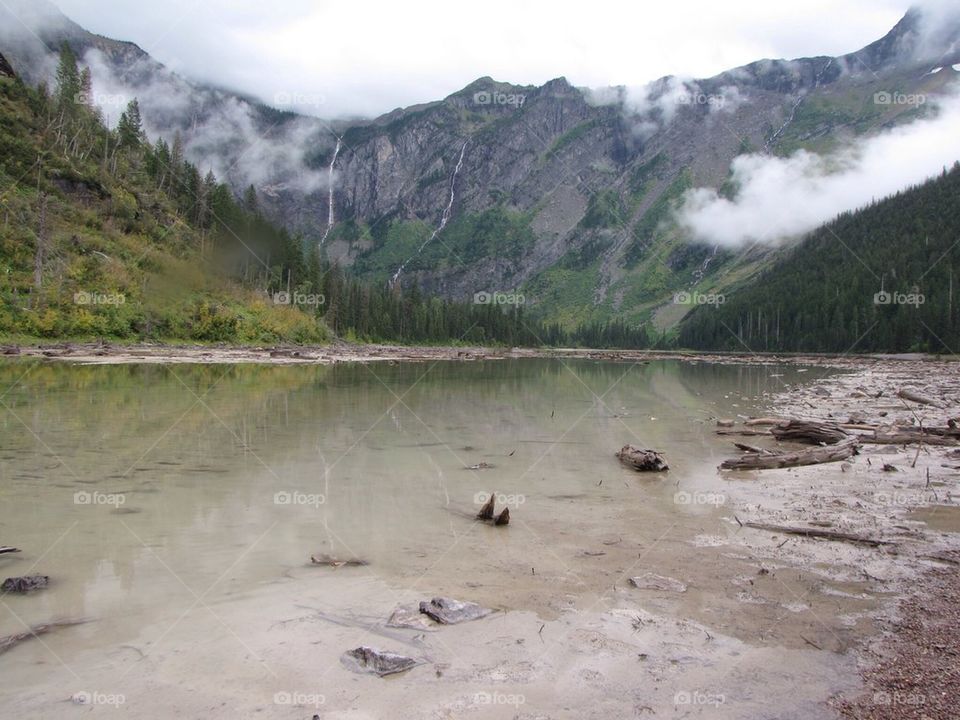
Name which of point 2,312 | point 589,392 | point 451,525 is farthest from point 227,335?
point 451,525

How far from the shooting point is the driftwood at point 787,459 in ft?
55.2

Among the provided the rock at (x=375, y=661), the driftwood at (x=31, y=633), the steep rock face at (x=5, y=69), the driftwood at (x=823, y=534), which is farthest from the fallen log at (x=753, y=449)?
the steep rock face at (x=5, y=69)

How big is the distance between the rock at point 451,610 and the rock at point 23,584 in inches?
194

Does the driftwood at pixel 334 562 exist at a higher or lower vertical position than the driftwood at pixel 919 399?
higher

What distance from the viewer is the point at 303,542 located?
397 inches

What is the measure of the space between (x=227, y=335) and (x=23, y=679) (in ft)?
234

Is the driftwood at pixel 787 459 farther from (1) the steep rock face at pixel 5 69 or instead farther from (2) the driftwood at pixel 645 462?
(1) the steep rock face at pixel 5 69

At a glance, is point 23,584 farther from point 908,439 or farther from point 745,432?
point 908,439

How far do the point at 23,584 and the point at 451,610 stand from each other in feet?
17.8

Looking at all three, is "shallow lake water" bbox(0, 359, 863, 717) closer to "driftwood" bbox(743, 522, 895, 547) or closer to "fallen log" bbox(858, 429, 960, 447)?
"driftwood" bbox(743, 522, 895, 547)

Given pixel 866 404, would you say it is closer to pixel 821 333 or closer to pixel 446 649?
pixel 446 649

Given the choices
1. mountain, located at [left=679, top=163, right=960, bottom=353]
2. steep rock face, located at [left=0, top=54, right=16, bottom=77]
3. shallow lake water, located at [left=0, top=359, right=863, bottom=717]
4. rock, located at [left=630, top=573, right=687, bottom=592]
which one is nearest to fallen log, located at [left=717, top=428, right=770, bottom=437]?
shallow lake water, located at [left=0, top=359, right=863, bottom=717]

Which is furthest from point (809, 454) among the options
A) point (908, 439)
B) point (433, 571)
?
point (433, 571)

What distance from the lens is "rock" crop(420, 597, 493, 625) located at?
727 centimetres
